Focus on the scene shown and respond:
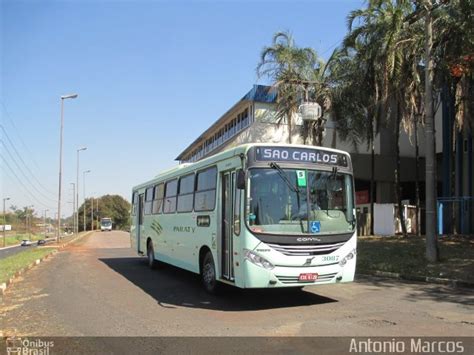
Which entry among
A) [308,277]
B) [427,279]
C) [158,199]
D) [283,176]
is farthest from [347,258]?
[158,199]

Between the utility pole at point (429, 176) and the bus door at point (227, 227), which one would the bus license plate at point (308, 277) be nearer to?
the bus door at point (227, 227)

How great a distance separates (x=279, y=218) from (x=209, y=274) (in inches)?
109

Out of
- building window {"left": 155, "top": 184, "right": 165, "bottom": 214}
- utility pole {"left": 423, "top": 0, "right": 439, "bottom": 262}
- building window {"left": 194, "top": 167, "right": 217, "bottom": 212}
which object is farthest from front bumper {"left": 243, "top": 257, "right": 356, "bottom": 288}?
building window {"left": 155, "top": 184, "right": 165, "bottom": 214}

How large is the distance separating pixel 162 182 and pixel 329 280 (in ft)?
26.3

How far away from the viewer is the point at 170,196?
49.9 feet

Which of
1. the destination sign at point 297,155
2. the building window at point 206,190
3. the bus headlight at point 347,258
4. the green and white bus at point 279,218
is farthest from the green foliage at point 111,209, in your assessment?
the bus headlight at point 347,258

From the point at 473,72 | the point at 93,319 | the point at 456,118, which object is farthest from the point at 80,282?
the point at 456,118

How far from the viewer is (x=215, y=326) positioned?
833 cm

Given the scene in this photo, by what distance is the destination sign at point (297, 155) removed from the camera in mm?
9859

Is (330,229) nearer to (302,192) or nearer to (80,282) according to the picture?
(302,192)

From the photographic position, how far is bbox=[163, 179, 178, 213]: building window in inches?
580

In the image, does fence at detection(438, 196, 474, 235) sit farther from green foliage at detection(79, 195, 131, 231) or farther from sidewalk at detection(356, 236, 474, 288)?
green foliage at detection(79, 195, 131, 231)

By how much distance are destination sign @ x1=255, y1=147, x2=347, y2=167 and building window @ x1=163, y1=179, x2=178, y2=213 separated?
534cm

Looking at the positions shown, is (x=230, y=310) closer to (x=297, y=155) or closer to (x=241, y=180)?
(x=241, y=180)
